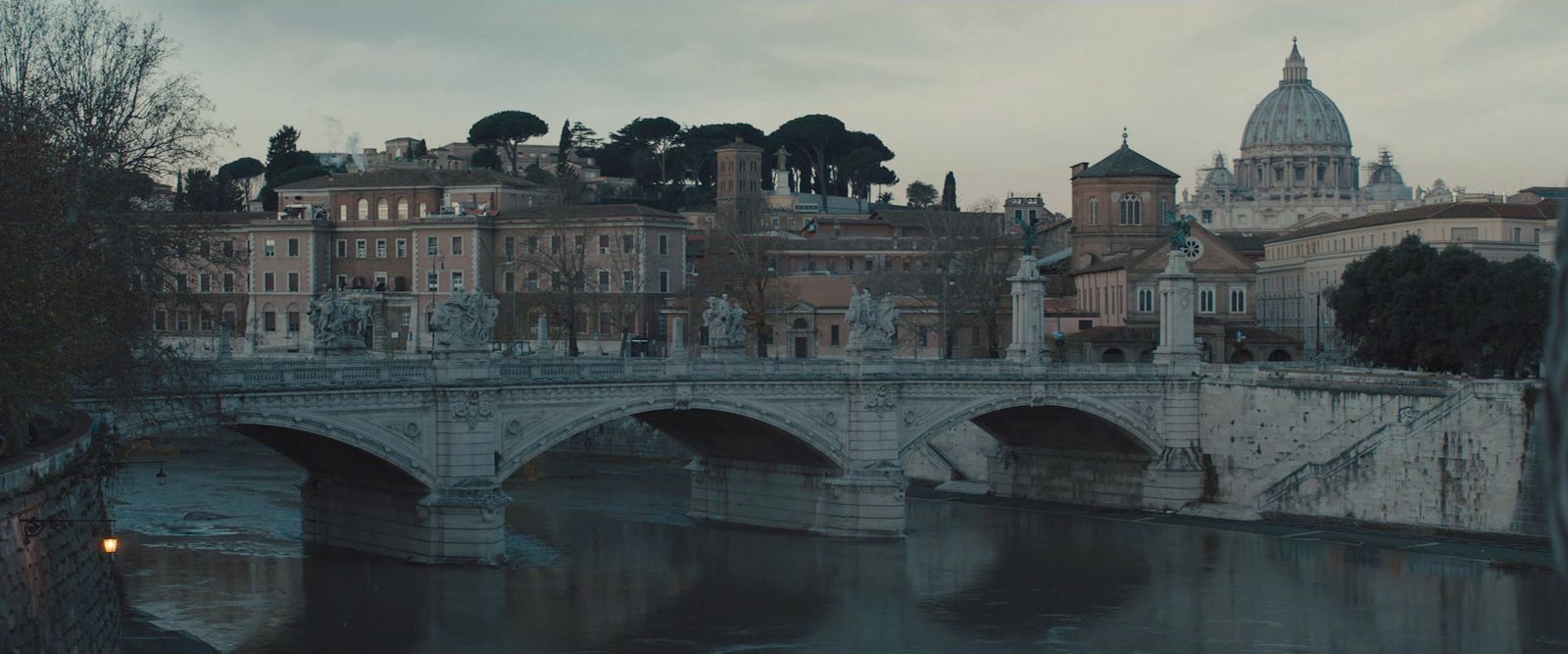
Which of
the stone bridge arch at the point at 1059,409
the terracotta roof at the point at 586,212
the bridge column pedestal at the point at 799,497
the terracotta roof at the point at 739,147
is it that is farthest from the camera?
the terracotta roof at the point at 739,147

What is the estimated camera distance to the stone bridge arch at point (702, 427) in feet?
145

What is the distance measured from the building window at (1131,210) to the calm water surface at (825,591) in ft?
115

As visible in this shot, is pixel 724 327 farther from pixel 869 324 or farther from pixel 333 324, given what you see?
pixel 333 324

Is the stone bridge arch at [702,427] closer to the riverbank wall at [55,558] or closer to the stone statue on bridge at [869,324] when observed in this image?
the stone statue on bridge at [869,324]

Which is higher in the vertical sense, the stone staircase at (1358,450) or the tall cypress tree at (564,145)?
the tall cypress tree at (564,145)

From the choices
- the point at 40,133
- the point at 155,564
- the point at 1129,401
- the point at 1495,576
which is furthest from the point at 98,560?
the point at 1129,401

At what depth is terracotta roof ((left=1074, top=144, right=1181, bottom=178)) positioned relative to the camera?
85.4m

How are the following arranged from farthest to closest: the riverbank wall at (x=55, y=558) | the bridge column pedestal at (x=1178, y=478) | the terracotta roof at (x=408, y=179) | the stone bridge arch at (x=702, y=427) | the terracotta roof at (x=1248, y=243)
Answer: the terracotta roof at (x=1248, y=243), the terracotta roof at (x=408, y=179), the bridge column pedestal at (x=1178, y=478), the stone bridge arch at (x=702, y=427), the riverbank wall at (x=55, y=558)

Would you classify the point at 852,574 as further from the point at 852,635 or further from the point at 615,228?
the point at 615,228

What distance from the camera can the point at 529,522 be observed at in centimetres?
5109

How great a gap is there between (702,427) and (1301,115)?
13545 cm

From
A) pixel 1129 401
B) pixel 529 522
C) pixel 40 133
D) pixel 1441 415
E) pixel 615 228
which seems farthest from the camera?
pixel 615 228

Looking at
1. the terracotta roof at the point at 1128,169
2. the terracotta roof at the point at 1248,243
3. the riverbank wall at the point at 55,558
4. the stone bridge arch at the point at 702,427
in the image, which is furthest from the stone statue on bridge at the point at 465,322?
the terracotta roof at the point at 1248,243

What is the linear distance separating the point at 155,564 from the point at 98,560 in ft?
47.3
